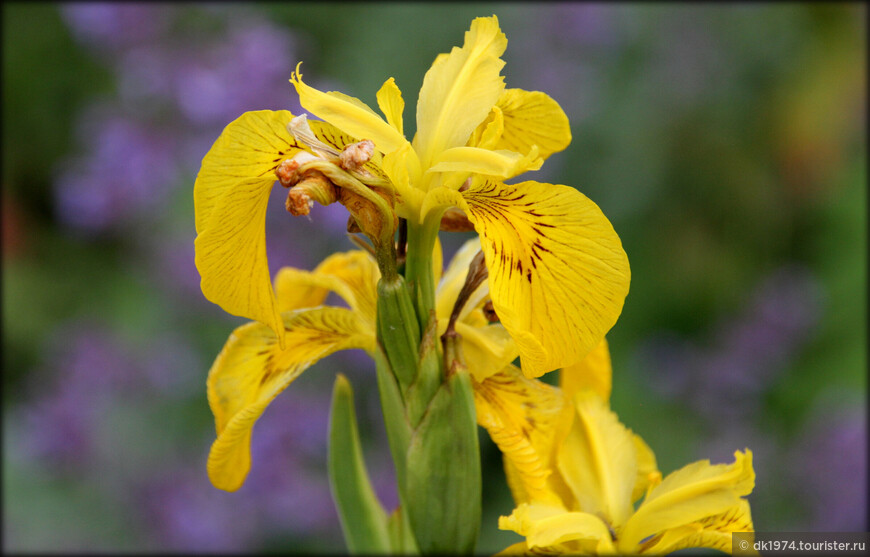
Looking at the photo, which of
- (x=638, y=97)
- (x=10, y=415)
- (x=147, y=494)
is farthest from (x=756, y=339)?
(x=10, y=415)

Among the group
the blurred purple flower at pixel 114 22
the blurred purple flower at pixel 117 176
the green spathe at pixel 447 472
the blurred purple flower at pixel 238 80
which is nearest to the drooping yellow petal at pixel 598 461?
the green spathe at pixel 447 472

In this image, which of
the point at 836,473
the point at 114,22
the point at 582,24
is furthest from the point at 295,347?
the point at 582,24

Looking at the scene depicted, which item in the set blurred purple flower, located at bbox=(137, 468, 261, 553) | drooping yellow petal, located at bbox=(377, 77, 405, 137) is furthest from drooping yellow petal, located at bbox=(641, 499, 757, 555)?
blurred purple flower, located at bbox=(137, 468, 261, 553)

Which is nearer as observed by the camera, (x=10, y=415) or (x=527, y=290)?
(x=527, y=290)

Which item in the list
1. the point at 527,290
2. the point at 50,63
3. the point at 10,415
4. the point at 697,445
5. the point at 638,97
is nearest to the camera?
the point at 527,290

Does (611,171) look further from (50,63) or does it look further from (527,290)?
(50,63)

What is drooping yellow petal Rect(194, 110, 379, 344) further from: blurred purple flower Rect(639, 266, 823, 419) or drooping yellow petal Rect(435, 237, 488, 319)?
blurred purple flower Rect(639, 266, 823, 419)

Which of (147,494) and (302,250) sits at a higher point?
(302,250)

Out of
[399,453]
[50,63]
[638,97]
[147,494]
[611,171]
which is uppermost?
[50,63]
